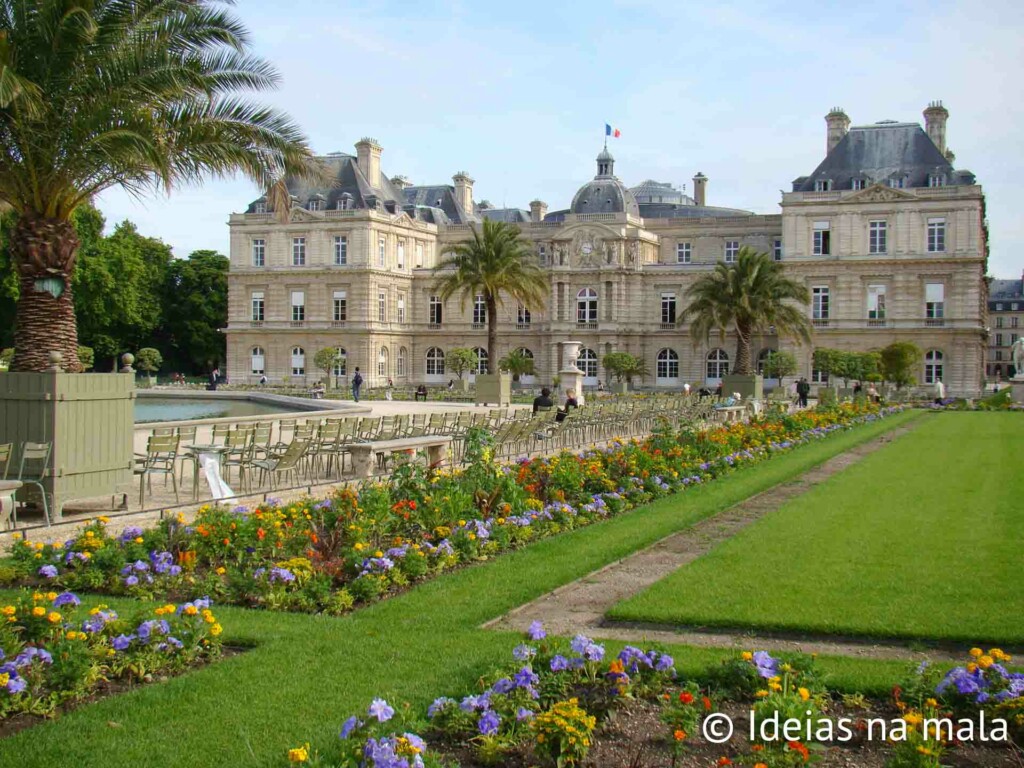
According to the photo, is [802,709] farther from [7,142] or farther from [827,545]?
[7,142]

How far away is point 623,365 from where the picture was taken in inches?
2174

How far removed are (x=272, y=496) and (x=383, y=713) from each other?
9.17 metres

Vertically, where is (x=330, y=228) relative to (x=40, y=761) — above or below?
above

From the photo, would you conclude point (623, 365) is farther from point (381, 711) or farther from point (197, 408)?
point (381, 711)

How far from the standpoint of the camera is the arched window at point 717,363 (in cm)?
5903

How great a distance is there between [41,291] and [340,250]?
48.3m

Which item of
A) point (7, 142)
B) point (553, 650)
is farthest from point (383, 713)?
point (7, 142)

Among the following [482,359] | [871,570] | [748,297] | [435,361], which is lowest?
[871,570]

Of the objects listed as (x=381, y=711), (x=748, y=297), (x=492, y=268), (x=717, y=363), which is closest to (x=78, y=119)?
(x=381, y=711)

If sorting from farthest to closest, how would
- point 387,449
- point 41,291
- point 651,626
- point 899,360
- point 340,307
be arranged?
1. point 340,307
2. point 899,360
3. point 387,449
4. point 41,291
5. point 651,626

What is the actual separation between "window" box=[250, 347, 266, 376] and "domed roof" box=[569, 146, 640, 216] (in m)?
20.5

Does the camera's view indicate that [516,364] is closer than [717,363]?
Yes

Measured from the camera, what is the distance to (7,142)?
1316cm

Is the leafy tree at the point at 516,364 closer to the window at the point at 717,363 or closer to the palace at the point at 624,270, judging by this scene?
the palace at the point at 624,270
